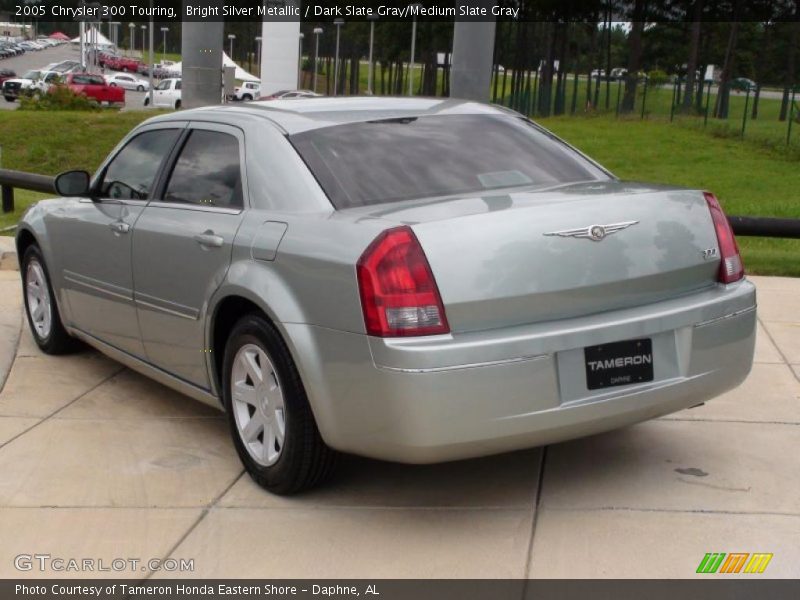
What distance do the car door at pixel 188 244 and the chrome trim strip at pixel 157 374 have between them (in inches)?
1.7

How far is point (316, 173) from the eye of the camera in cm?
472

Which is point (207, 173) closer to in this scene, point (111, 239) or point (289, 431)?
point (111, 239)

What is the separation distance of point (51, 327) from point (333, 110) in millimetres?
2816

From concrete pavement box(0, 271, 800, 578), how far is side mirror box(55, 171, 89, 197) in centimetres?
124

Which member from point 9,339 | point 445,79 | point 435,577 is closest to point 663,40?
point 445,79

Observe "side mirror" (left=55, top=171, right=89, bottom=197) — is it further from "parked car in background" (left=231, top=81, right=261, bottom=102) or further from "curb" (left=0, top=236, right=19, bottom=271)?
"parked car in background" (left=231, top=81, right=261, bottom=102)

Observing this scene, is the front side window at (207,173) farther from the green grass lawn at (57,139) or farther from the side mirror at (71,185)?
the green grass lawn at (57,139)

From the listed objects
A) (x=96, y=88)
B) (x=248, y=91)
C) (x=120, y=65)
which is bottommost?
(x=120, y=65)

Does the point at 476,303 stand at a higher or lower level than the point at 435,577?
higher

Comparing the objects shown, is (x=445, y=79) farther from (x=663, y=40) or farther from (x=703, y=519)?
(x=703, y=519)

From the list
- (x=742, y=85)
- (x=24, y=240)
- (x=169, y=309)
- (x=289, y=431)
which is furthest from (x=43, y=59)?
(x=289, y=431)

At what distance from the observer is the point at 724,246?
4691 millimetres

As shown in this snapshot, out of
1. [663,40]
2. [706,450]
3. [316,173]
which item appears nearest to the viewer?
[316,173]

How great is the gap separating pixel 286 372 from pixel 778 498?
2.08 meters
